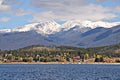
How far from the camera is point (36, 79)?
362ft

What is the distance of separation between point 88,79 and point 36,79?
1486 cm

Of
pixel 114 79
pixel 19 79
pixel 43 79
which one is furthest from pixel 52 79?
pixel 114 79

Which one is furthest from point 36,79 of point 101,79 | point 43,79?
point 101,79

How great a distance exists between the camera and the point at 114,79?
11219cm

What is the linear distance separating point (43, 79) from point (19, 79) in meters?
6.88

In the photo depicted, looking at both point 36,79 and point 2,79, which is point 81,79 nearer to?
point 36,79

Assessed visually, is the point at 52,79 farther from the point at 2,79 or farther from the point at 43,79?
the point at 2,79

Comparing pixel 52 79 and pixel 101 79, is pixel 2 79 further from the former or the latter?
pixel 101 79

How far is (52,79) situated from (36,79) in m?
4.51

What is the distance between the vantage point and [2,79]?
361ft

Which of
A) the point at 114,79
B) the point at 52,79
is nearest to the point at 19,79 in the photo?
the point at 52,79

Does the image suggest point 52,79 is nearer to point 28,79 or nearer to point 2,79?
point 28,79

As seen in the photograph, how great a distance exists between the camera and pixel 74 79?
366ft

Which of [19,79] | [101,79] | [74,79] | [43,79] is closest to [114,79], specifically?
[101,79]
